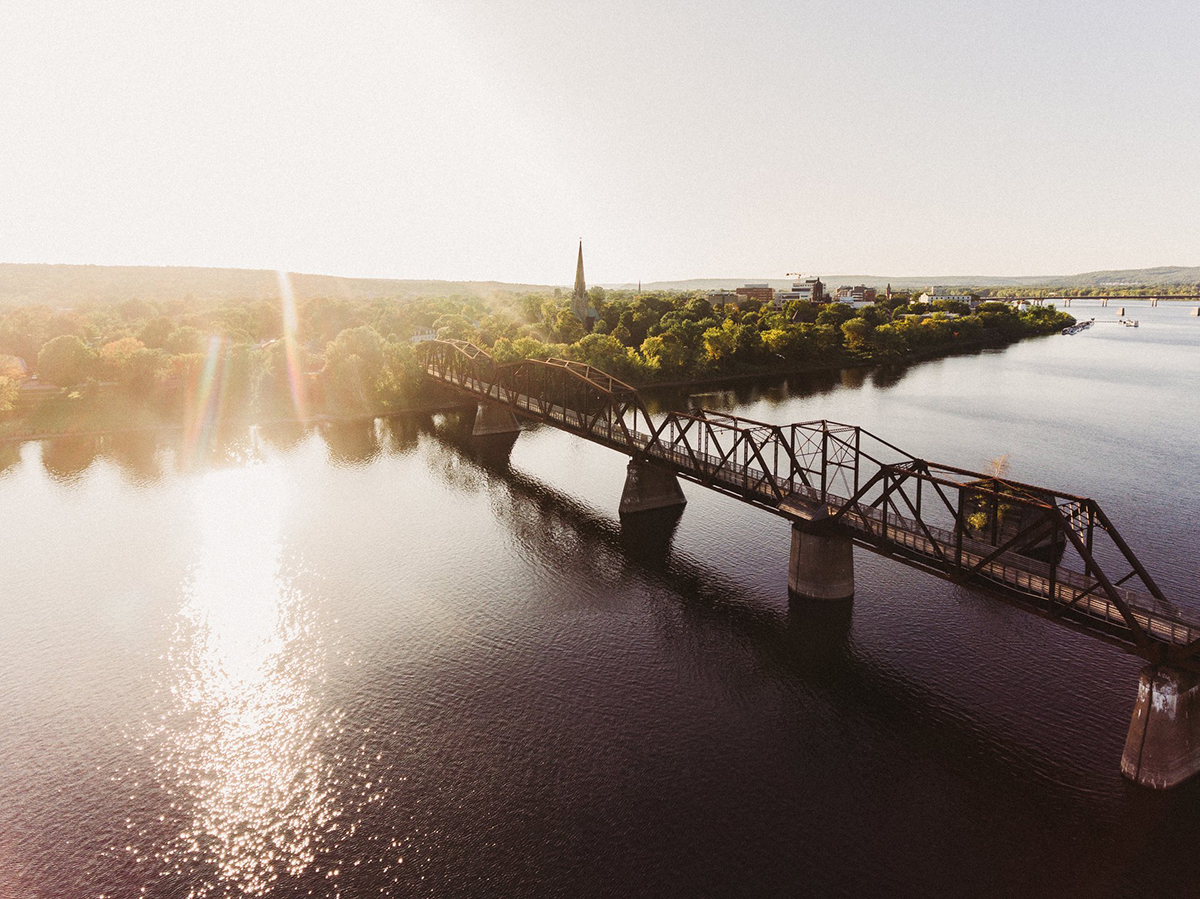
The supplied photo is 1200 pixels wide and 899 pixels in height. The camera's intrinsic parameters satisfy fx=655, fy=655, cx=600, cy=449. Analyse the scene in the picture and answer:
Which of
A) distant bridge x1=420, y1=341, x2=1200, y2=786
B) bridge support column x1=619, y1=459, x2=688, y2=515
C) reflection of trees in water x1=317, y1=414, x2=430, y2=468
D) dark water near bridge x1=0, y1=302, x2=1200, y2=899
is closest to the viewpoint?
dark water near bridge x1=0, y1=302, x2=1200, y2=899

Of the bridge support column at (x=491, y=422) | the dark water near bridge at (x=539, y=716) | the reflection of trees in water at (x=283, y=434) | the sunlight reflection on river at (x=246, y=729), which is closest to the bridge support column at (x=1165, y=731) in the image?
the dark water near bridge at (x=539, y=716)

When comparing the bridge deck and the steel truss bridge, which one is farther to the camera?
the steel truss bridge

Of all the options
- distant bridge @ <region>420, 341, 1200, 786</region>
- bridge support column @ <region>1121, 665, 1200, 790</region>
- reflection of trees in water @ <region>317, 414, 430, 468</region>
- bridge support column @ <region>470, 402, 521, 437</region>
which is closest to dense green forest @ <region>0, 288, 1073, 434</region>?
reflection of trees in water @ <region>317, 414, 430, 468</region>

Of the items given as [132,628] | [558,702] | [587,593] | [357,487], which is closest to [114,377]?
[357,487]

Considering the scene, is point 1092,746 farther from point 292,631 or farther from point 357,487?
point 357,487

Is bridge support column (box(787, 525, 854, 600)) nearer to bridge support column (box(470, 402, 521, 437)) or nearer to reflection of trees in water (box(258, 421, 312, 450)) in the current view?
bridge support column (box(470, 402, 521, 437))

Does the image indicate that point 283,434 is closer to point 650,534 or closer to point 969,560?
point 650,534

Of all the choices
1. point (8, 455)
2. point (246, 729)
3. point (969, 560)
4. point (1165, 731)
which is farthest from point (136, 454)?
point (1165, 731)
